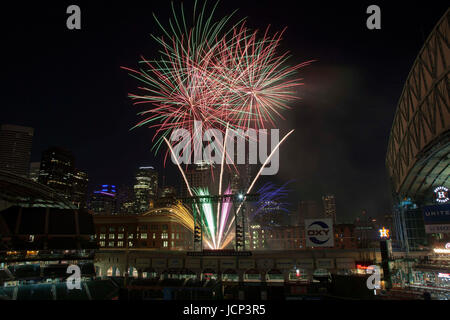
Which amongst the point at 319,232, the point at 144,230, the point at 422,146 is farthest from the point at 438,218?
the point at 144,230

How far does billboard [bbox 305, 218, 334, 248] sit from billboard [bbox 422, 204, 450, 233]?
43.5ft

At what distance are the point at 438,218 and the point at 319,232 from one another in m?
15.6

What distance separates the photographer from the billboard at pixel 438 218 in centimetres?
3575

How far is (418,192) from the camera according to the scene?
4438 cm

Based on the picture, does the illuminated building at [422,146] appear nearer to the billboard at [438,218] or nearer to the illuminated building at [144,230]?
the billboard at [438,218]

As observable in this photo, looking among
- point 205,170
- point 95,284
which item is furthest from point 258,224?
point 95,284

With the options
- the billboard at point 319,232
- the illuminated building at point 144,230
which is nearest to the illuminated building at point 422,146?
the billboard at point 319,232

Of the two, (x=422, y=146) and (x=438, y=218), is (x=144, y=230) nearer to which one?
(x=438, y=218)

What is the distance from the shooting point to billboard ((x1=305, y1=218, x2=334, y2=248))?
114ft

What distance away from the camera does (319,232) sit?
115 feet

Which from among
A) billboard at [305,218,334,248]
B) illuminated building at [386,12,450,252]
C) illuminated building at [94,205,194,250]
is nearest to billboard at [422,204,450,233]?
illuminated building at [386,12,450,252]

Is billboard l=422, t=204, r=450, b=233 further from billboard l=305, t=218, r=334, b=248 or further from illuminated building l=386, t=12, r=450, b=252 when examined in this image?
billboard l=305, t=218, r=334, b=248

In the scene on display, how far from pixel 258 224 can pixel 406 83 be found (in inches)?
5737

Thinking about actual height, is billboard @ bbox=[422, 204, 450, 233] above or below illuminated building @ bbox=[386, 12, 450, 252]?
below
